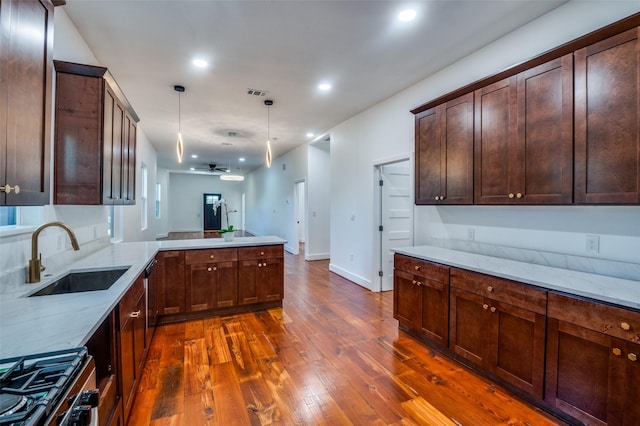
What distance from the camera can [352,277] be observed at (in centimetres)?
523

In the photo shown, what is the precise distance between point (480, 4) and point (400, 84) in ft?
4.96

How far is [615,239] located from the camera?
2.03 metres

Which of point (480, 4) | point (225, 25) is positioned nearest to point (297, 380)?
point (225, 25)

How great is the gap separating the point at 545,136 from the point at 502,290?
46.5 inches

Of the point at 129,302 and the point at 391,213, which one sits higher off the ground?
the point at 391,213

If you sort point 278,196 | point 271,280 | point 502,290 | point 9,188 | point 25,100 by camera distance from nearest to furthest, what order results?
point 9,188, point 25,100, point 502,290, point 271,280, point 278,196

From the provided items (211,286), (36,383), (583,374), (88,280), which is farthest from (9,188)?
(583,374)

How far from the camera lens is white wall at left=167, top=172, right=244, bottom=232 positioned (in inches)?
542

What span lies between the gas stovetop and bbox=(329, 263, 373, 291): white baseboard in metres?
4.13

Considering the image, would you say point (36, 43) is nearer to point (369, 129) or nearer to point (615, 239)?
point (615, 239)

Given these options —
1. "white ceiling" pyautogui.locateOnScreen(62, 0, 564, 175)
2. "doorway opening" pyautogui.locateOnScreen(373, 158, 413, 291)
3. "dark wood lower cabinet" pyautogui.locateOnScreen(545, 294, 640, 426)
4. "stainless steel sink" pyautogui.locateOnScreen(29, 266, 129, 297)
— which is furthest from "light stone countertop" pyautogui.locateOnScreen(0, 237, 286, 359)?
"doorway opening" pyautogui.locateOnScreen(373, 158, 413, 291)

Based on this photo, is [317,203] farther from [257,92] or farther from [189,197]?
[189,197]

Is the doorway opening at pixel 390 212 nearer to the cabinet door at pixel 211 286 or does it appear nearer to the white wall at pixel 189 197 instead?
the cabinet door at pixel 211 286

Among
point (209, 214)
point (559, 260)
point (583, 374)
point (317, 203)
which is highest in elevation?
point (317, 203)
